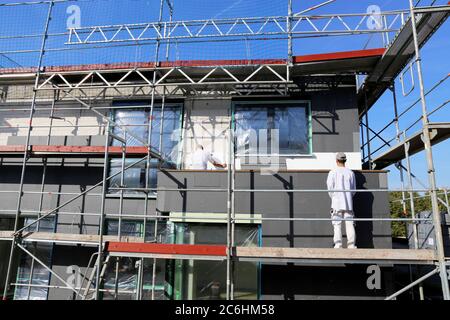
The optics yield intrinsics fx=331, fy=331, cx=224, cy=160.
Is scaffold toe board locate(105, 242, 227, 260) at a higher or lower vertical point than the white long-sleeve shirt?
lower

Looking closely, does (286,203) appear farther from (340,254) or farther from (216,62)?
(216,62)

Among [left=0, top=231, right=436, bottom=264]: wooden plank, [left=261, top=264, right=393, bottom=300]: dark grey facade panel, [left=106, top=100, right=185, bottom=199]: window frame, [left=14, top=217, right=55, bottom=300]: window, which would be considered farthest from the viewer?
[left=106, top=100, right=185, bottom=199]: window frame

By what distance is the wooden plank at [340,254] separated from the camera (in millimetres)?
5012

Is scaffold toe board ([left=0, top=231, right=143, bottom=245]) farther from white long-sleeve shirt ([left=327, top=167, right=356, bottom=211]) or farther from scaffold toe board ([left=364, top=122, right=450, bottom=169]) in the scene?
scaffold toe board ([left=364, top=122, right=450, bottom=169])

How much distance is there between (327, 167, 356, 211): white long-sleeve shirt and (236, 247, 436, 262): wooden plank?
86 cm

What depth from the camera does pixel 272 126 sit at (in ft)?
27.0

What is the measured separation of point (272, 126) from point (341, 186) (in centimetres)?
284

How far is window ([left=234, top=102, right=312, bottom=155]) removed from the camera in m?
8.04

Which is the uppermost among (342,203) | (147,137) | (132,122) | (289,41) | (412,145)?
(289,41)

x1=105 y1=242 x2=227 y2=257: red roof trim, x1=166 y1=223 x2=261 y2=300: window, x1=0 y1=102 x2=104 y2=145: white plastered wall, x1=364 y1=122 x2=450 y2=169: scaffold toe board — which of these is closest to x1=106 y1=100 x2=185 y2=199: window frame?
x1=0 y1=102 x2=104 y2=145: white plastered wall

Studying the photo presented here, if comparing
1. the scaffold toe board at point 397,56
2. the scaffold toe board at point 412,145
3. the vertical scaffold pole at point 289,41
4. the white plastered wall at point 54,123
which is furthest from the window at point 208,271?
the scaffold toe board at point 397,56

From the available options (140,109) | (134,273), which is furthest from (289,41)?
(134,273)

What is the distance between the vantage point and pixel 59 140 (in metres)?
8.91
